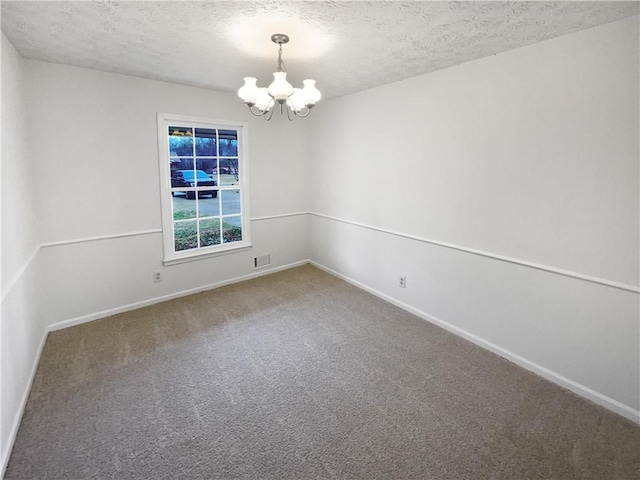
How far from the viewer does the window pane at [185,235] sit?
386cm

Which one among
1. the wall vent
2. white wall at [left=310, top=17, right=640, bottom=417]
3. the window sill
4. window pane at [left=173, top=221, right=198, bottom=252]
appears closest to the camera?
white wall at [left=310, top=17, right=640, bottom=417]

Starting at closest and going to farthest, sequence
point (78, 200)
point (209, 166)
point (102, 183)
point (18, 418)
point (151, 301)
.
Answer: point (18, 418) → point (78, 200) → point (102, 183) → point (151, 301) → point (209, 166)

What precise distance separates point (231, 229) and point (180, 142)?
1218mm

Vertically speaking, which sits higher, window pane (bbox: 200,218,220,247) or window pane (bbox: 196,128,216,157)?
window pane (bbox: 196,128,216,157)

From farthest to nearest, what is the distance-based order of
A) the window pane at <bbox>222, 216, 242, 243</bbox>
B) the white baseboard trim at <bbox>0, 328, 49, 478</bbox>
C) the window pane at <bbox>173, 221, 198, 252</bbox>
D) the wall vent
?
the wall vent → the window pane at <bbox>222, 216, 242, 243</bbox> → the window pane at <bbox>173, 221, 198, 252</bbox> → the white baseboard trim at <bbox>0, 328, 49, 478</bbox>

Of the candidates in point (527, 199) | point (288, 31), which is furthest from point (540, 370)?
point (288, 31)

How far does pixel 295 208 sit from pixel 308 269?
36.6 inches

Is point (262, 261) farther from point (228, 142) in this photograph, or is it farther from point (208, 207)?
point (228, 142)

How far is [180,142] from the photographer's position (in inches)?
146

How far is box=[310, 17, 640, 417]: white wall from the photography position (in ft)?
6.63

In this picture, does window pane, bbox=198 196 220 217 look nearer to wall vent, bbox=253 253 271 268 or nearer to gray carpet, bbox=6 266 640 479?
wall vent, bbox=253 253 271 268

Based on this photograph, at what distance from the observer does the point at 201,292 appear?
4.00 metres

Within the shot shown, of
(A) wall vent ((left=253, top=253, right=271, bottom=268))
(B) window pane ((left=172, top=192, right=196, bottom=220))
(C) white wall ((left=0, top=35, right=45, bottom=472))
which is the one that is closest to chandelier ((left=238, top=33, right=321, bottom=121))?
(C) white wall ((left=0, top=35, right=45, bottom=472))

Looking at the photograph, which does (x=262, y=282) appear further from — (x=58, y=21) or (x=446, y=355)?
(x=58, y=21)
